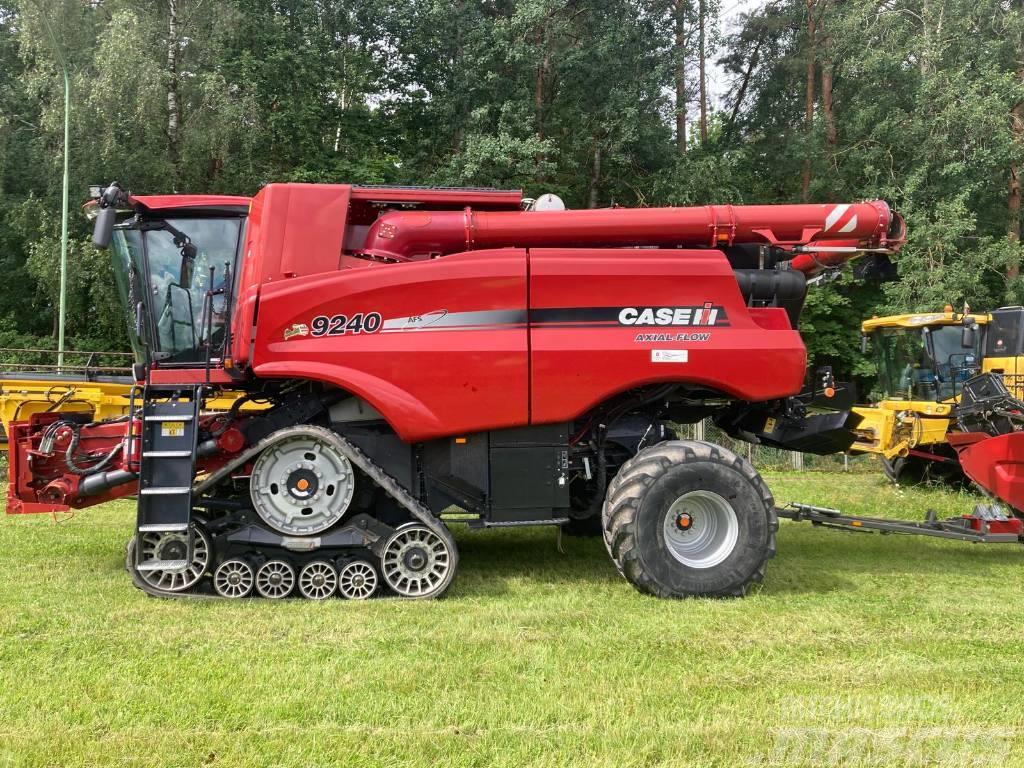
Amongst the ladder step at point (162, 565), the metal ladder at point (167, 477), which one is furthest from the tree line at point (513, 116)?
the ladder step at point (162, 565)

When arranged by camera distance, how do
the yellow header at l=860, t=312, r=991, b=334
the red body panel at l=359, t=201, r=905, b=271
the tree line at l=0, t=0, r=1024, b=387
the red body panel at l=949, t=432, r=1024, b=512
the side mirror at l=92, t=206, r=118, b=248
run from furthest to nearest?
1. the tree line at l=0, t=0, r=1024, b=387
2. the yellow header at l=860, t=312, r=991, b=334
3. the red body panel at l=949, t=432, r=1024, b=512
4. the red body panel at l=359, t=201, r=905, b=271
5. the side mirror at l=92, t=206, r=118, b=248

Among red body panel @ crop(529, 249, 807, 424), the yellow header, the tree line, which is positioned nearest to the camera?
red body panel @ crop(529, 249, 807, 424)

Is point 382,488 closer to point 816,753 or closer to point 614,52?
point 816,753

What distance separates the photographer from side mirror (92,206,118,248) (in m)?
5.13

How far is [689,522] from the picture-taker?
5.79 m

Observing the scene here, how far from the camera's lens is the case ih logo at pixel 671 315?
5.77m

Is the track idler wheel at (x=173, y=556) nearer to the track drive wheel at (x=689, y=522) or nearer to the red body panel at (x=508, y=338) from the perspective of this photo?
the red body panel at (x=508, y=338)

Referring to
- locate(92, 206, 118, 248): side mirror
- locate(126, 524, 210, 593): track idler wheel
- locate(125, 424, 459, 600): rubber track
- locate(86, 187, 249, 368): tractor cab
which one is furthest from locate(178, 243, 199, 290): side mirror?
locate(126, 524, 210, 593): track idler wheel

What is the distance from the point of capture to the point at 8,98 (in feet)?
79.6

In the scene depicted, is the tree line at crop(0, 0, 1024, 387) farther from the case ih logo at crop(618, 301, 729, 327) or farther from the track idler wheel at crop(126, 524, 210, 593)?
the track idler wheel at crop(126, 524, 210, 593)

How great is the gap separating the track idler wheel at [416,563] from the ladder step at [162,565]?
1289 mm

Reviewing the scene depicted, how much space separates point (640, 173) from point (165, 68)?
13304 mm

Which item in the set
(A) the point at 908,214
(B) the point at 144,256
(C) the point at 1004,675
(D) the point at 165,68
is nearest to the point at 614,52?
(A) the point at 908,214

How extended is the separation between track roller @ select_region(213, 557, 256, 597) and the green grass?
0.17 m
